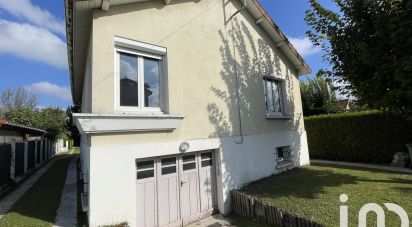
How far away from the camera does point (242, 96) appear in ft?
34.4

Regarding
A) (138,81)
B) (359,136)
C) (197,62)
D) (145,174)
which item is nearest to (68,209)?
(145,174)

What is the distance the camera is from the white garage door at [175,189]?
7238 mm

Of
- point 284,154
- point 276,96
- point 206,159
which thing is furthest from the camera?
point 276,96

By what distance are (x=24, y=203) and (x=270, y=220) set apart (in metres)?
9.13

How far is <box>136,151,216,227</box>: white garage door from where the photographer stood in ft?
23.7

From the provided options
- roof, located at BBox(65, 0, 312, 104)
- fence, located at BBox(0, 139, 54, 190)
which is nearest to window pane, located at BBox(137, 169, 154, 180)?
roof, located at BBox(65, 0, 312, 104)

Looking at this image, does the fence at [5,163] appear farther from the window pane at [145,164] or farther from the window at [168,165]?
the window at [168,165]

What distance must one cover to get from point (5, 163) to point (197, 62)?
12200mm

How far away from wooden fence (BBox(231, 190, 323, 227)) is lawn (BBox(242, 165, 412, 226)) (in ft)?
0.75

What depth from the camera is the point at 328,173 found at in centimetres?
1149

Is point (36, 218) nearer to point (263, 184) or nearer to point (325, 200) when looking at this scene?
point (263, 184)

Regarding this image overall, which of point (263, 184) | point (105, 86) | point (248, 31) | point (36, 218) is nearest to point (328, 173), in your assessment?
point (263, 184)

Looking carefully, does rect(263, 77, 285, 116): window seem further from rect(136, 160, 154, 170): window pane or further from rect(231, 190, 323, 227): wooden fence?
rect(136, 160, 154, 170): window pane

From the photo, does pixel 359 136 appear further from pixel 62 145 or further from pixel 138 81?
pixel 62 145
